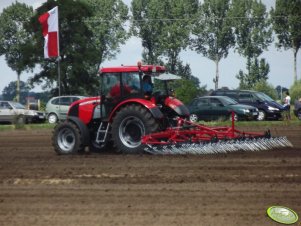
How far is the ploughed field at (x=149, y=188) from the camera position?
948 cm

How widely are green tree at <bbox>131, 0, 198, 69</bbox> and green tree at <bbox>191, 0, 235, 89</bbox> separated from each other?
107 centimetres

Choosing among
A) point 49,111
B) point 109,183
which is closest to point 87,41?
point 49,111

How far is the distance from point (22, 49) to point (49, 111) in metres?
19.6

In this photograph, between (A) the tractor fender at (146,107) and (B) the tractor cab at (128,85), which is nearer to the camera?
(A) the tractor fender at (146,107)

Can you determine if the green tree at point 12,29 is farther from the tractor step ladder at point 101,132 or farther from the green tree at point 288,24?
the tractor step ladder at point 101,132

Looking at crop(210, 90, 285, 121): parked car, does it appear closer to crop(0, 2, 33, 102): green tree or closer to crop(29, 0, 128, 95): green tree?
crop(29, 0, 128, 95): green tree

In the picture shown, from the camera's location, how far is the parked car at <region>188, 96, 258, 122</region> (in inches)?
1350

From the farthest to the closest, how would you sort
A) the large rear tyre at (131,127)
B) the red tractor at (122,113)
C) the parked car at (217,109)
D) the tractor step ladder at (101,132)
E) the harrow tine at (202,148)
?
the parked car at (217,109), the tractor step ladder at (101,132), the red tractor at (122,113), the large rear tyre at (131,127), the harrow tine at (202,148)

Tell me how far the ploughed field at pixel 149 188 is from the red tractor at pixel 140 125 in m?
0.45

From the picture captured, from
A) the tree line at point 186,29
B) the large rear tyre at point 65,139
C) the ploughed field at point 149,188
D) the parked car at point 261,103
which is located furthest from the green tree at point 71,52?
the ploughed field at point 149,188

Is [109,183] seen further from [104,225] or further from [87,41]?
[87,41]

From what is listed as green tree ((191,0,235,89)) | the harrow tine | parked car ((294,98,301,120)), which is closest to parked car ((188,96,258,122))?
parked car ((294,98,301,120))

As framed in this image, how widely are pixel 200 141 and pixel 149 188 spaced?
5066 mm

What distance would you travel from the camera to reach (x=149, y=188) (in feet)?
38.2
